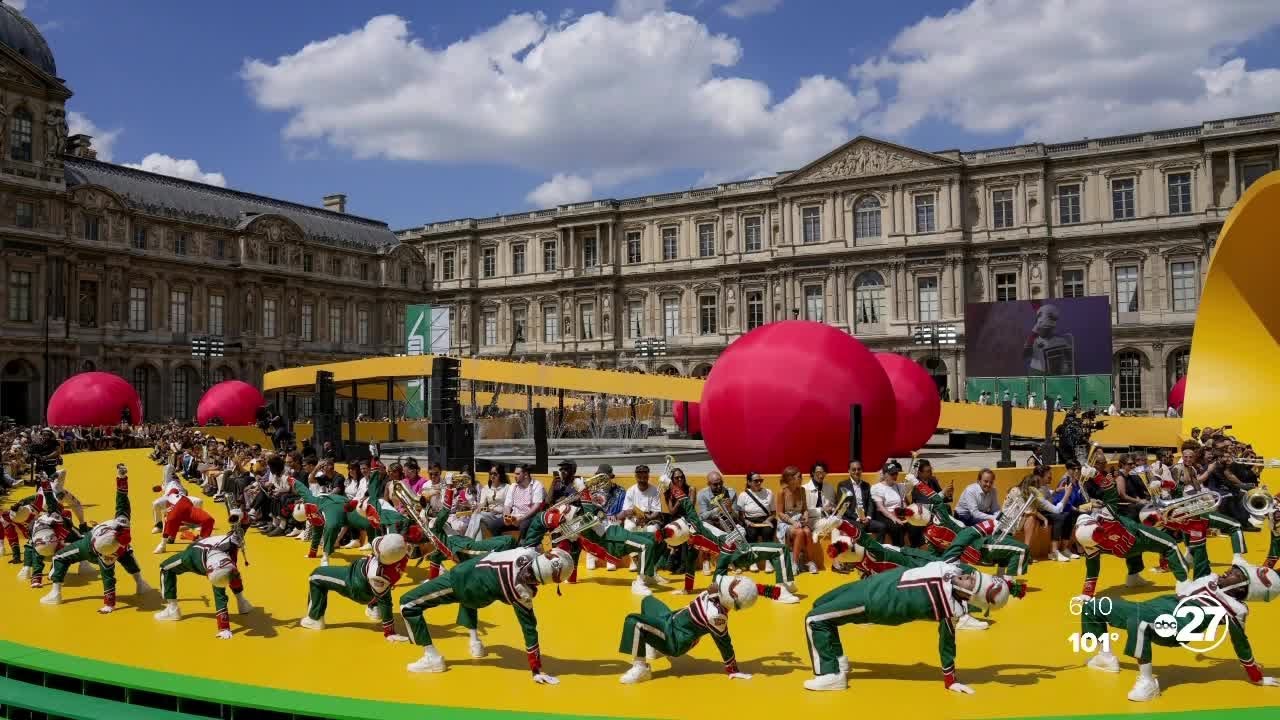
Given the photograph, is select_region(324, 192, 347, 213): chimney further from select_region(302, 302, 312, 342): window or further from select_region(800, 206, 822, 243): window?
select_region(800, 206, 822, 243): window

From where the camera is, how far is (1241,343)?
1830cm

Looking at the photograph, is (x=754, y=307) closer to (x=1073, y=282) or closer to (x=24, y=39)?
(x=1073, y=282)

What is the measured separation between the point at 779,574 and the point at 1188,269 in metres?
47.4

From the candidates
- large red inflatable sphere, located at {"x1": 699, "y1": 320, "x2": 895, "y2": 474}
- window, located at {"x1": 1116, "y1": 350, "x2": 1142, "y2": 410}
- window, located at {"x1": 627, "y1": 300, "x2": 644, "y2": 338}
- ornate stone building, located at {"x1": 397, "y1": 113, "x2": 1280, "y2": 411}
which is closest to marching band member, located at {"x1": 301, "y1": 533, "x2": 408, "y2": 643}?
large red inflatable sphere, located at {"x1": 699, "y1": 320, "x2": 895, "y2": 474}

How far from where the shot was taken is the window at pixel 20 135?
1780 inches

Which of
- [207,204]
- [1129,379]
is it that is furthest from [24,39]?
[1129,379]

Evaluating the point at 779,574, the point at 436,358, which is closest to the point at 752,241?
the point at 436,358

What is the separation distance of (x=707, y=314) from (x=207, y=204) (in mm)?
31210

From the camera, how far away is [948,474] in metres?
13.1

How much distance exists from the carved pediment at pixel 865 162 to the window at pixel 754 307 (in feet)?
23.8

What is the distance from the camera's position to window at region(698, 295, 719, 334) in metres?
61.2

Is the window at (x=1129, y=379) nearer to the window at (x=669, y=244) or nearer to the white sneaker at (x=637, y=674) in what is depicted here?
the window at (x=669, y=244)

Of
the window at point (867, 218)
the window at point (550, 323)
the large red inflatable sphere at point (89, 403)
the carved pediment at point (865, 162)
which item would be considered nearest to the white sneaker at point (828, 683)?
the large red inflatable sphere at point (89, 403)

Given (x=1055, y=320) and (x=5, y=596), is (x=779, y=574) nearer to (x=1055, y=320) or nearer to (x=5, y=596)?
(x=5, y=596)
